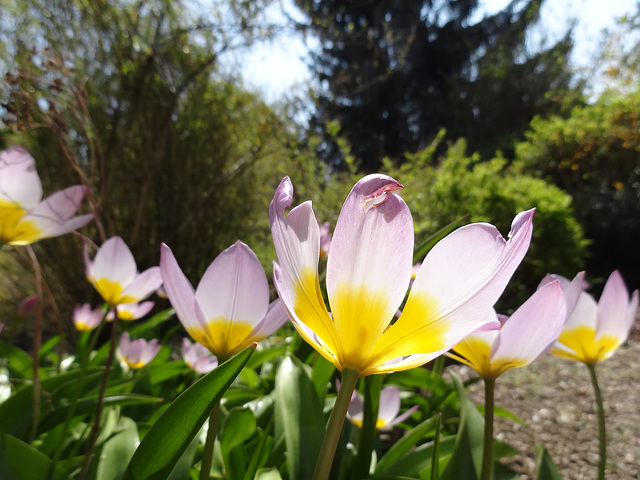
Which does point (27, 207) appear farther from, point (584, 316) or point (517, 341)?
point (584, 316)

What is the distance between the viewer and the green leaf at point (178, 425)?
395 mm

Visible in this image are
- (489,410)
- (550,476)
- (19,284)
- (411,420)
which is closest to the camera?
(489,410)

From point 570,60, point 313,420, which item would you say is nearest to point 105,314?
point 313,420

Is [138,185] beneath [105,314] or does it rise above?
above

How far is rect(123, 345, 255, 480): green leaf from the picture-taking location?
1.30 ft

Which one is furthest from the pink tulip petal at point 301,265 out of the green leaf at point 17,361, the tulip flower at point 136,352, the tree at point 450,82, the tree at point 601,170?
the tree at point 450,82

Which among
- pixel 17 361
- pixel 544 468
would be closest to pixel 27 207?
pixel 544 468

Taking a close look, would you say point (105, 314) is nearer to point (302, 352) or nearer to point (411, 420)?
point (302, 352)

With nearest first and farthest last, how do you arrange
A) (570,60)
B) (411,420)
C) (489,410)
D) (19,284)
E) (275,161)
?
(489,410), (411,420), (19,284), (275,161), (570,60)

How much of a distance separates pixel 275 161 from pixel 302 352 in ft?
14.1

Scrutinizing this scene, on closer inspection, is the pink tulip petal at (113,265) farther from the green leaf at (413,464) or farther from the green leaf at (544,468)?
the green leaf at (544,468)

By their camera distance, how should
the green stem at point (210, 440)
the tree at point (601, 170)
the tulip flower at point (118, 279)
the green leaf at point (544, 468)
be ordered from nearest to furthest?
the green stem at point (210, 440)
the green leaf at point (544, 468)
the tulip flower at point (118, 279)
the tree at point (601, 170)

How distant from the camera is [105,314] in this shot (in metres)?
1.50

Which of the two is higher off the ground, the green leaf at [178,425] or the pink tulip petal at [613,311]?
the pink tulip petal at [613,311]
